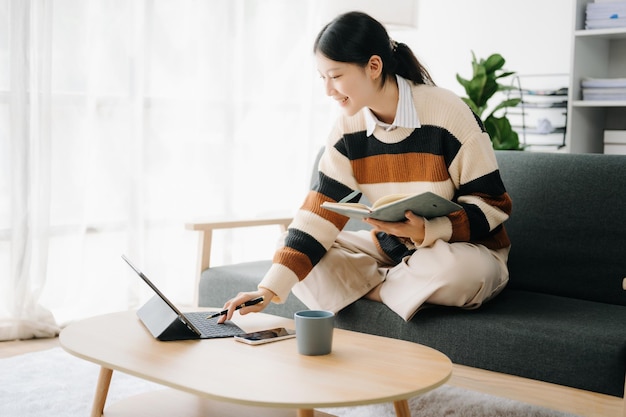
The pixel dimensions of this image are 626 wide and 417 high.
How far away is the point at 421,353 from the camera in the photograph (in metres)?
1.49

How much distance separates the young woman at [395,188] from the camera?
1.90 metres

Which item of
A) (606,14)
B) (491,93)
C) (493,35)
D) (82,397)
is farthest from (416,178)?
(493,35)

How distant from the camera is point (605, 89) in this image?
3416mm

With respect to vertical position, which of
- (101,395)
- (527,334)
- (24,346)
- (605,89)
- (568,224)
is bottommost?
(24,346)

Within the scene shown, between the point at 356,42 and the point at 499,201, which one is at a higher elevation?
the point at 356,42

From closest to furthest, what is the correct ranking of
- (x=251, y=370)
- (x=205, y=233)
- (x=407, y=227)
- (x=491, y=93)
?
1. (x=251, y=370)
2. (x=407, y=227)
3. (x=205, y=233)
4. (x=491, y=93)

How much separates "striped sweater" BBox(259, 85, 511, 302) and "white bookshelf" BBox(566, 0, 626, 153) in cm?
163

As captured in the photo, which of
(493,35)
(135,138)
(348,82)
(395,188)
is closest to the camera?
(348,82)

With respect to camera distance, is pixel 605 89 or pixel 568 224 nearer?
pixel 568 224

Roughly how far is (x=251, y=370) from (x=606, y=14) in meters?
2.74

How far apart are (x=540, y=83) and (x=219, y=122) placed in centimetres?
166

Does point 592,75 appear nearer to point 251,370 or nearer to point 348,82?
point 348,82

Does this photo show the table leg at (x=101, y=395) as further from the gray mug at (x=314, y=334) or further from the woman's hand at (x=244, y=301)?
the gray mug at (x=314, y=334)

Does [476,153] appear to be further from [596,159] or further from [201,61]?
[201,61]
